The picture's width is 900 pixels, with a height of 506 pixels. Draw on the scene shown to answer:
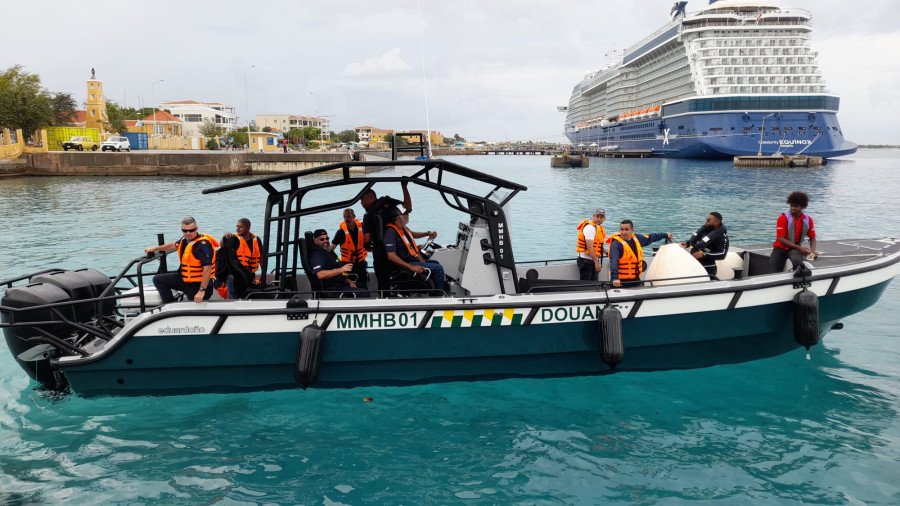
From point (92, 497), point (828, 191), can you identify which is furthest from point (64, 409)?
point (828, 191)

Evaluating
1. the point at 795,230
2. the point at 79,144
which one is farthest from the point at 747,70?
the point at 79,144

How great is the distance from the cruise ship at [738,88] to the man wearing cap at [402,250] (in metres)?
70.8

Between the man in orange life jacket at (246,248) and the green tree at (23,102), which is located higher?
the green tree at (23,102)

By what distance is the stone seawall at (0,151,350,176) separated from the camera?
4556 centimetres

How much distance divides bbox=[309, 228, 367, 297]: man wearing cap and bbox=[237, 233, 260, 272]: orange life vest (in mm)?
1125

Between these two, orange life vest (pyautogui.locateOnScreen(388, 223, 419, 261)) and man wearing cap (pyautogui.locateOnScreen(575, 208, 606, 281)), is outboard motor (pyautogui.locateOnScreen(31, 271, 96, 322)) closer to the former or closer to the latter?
orange life vest (pyautogui.locateOnScreen(388, 223, 419, 261))

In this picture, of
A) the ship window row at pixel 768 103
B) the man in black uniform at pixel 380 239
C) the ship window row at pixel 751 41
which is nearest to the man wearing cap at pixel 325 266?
the man in black uniform at pixel 380 239

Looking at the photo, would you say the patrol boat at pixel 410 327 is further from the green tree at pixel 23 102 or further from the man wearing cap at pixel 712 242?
the green tree at pixel 23 102

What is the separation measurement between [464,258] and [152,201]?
2842 cm

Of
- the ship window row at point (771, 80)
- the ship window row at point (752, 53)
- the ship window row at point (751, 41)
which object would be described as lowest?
the ship window row at point (771, 80)

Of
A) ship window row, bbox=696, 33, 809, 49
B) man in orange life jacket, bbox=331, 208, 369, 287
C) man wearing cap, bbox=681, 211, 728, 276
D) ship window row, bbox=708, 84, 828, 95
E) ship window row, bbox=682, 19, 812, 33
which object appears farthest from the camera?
ship window row, bbox=682, 19, 812, 33

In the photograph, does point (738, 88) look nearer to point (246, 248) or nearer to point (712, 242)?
point (712, 242)

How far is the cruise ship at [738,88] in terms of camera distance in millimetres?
66500

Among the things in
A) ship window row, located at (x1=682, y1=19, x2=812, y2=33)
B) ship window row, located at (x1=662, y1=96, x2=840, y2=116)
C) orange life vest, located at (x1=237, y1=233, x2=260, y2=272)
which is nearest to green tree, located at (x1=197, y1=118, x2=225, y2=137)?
ship window row, located at (x1=682, y1=19, x2=812, y2=33)
